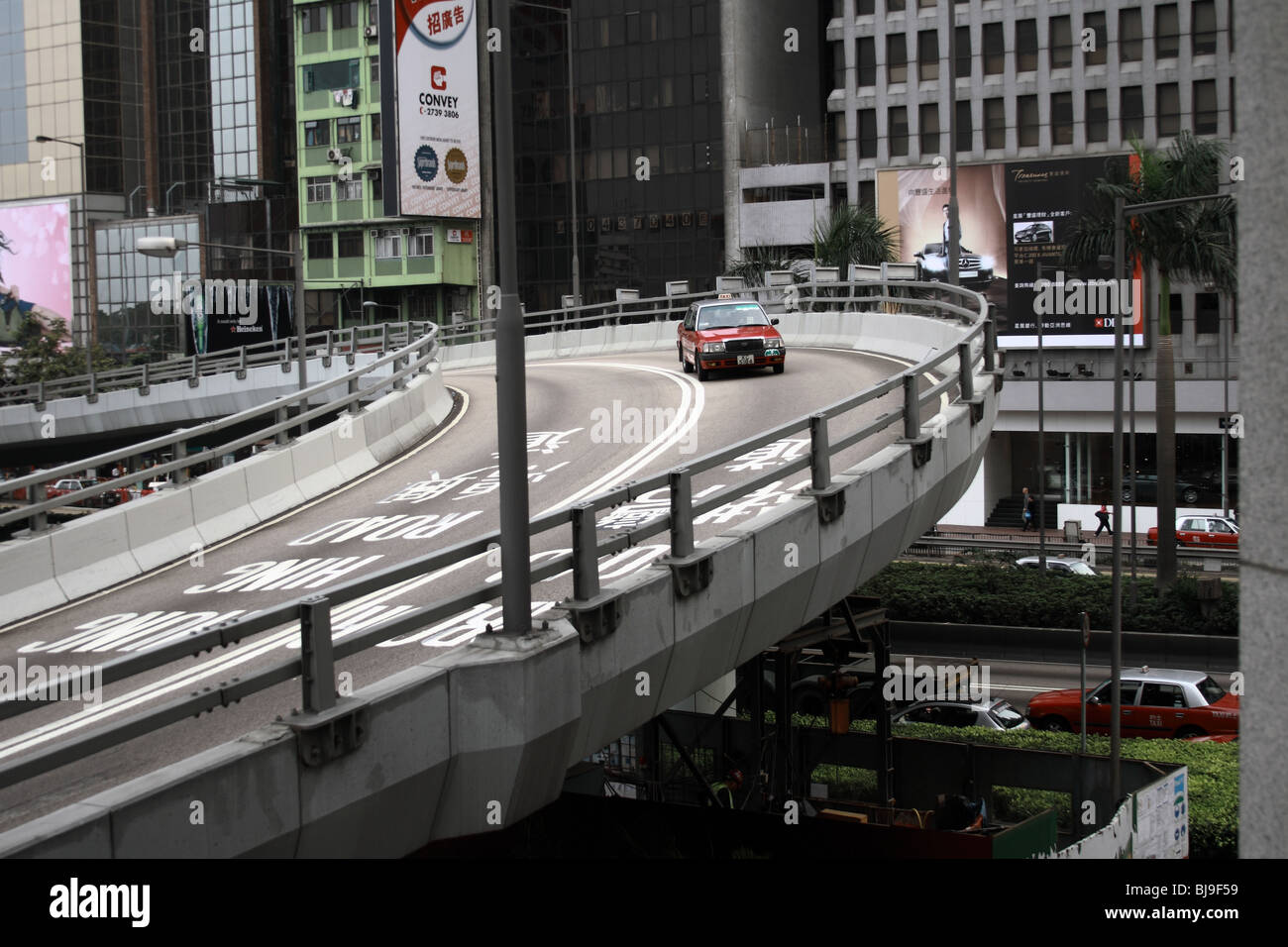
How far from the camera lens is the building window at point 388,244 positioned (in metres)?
89.9


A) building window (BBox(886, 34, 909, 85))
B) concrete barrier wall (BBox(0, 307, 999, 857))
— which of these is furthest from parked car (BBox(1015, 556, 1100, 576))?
building window (BBox(886, 34, 909, 85))

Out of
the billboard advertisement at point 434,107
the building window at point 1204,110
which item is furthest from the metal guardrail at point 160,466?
the billboard advertisement at point 434,107

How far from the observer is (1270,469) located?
463 centimetres

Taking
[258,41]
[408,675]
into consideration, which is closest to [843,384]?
[408,675]

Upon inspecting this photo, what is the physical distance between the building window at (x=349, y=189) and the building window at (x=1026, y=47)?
42.6 metres

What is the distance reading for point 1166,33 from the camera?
66750mm

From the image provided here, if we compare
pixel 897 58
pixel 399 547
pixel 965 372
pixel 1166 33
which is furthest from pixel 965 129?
pixel 399 547

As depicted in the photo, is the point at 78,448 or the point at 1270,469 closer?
the point at 1270,469

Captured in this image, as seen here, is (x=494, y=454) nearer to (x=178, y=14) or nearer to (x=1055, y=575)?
(x=1055, y=575)

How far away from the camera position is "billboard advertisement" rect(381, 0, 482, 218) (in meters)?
82.4

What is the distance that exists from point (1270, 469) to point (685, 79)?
82880mm

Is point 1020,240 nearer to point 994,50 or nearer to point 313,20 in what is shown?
point 994,50

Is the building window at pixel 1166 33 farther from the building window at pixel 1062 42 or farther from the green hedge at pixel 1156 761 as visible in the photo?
the green hedge at pixel 1156 761

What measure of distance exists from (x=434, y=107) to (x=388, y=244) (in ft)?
33.1
